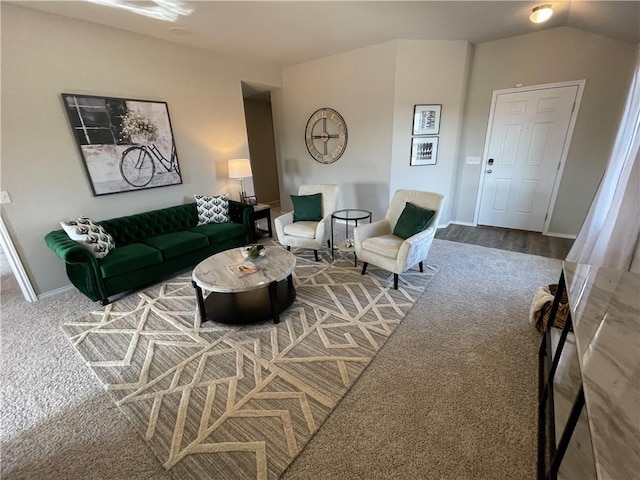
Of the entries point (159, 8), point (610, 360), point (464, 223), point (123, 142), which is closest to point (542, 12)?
point (464, 223)

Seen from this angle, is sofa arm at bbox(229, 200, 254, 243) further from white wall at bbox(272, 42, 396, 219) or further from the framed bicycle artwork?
white wall at bbox(272, 42, 396, 219)

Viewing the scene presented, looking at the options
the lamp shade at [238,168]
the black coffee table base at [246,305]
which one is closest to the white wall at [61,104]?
the lamp shade at [238,168]

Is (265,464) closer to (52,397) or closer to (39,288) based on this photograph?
(52,397)

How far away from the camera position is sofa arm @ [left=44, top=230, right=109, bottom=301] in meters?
2.54

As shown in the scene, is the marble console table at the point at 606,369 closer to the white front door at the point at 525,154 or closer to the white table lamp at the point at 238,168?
the white front door at the point at 525,154

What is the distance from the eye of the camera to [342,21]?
10.4ft

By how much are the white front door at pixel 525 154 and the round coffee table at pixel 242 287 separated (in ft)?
12.5

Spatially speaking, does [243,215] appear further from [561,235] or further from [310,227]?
[561,235]

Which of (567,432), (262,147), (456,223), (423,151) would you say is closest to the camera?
(567,432)

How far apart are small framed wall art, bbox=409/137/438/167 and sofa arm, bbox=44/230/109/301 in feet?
14.0

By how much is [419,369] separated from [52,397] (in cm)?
242

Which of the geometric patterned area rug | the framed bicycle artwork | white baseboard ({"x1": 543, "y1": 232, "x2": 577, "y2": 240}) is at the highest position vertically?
the framed bicycle artwork

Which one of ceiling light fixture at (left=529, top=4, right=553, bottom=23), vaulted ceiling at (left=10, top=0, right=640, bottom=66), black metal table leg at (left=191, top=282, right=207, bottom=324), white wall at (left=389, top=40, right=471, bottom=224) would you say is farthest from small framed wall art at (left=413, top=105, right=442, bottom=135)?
black metal table leg at (left=191, top=282, right=207, bottom=324)

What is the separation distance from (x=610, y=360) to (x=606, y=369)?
0.19 feet
